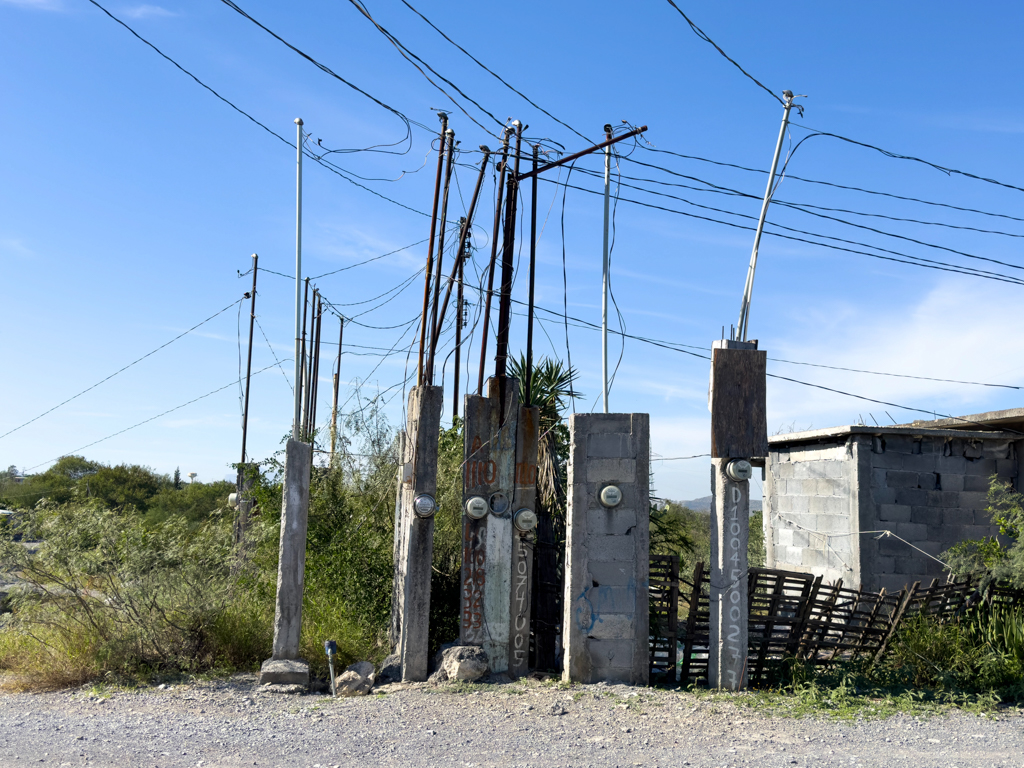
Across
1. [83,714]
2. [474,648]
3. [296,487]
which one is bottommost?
[83,714]

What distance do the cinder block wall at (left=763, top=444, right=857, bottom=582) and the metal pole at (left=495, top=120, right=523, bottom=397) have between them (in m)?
5.93

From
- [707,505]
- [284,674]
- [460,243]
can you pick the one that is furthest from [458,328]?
[707,505]

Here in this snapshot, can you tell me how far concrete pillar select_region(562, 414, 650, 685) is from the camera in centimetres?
872

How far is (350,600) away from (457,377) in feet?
26.7

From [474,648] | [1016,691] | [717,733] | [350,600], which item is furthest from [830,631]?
[350,600]

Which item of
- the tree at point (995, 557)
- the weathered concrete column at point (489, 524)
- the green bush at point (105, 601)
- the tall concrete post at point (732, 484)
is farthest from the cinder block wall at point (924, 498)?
the green bush at point (105, 601)

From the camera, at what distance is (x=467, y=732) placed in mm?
7223

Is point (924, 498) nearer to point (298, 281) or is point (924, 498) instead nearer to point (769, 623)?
point (769, 623)

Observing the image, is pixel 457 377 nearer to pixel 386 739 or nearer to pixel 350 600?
pixel 350 600

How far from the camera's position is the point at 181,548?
999cm

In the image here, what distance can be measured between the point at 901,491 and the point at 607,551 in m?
6.09

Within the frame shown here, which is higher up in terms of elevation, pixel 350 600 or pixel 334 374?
pixel 334 374

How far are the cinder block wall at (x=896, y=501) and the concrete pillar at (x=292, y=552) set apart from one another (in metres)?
8.07

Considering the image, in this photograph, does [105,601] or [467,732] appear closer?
[467,732]
